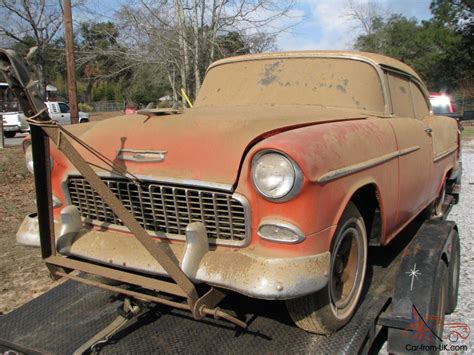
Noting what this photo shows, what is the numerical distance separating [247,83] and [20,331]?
2.39 metres

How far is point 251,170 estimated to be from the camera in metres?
2.19

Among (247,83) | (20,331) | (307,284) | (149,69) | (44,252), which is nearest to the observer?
(307,284)

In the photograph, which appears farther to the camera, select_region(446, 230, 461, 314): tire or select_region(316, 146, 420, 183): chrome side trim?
select_region(446, 230, 461, 314): tire

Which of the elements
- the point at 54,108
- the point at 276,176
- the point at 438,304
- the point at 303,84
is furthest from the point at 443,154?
the point at 54,108

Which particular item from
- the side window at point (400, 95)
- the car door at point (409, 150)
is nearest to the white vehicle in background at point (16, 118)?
the side window at point (400, 95)

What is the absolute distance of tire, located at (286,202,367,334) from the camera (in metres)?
2.31

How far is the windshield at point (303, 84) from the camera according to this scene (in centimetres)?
345

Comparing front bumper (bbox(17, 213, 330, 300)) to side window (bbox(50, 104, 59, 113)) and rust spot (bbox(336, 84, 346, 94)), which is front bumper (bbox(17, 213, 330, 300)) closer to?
rust spot (bbox(336, 84, 346, 94))

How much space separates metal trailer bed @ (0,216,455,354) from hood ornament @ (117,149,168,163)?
0.94 meters

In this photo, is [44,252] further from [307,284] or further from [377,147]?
[377,147]

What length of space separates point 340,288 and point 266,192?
2.73 ft

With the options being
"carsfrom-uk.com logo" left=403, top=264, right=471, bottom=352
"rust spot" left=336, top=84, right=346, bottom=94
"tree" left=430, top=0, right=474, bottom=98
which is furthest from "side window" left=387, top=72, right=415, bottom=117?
"tree" left=430, top=0, right=474, bottom=98

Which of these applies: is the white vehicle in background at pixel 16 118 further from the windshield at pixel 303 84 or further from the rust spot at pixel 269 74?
the rust spot at pixel 269 74

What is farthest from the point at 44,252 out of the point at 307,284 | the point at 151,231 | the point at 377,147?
the point at 377,147
